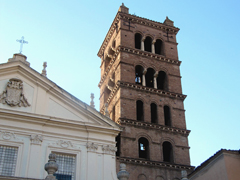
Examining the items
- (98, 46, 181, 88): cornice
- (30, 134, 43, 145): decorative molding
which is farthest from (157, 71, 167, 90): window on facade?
(30, 134, 43, 145): decorative molding

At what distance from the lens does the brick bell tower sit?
2869 cm

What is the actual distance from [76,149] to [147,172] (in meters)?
8.29

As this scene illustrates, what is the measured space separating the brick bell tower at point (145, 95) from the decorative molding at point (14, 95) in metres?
6.25

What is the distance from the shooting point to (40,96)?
2183cm

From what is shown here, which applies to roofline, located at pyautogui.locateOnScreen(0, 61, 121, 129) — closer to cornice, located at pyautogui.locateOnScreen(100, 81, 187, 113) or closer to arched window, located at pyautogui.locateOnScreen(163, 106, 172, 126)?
cornice, located at pyautogui.locateOnScreen(100, 81, 187, 113)

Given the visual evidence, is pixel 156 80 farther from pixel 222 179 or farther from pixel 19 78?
pixel 222 179

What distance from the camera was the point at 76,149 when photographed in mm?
21156

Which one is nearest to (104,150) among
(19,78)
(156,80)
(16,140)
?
(16,140)

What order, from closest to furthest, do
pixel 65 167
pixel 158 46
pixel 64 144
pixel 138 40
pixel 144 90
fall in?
1. pixel 65 167
2. pixel 64 144
3. pixel 144 90
4. pixel 138 40
5. pixel 158 46

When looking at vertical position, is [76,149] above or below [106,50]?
below

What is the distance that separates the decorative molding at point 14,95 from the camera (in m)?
21.0

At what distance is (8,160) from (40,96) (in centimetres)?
393

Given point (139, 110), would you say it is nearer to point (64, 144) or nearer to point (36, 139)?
point (64, 144)

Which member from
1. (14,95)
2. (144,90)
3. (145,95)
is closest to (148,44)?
(144,90)
